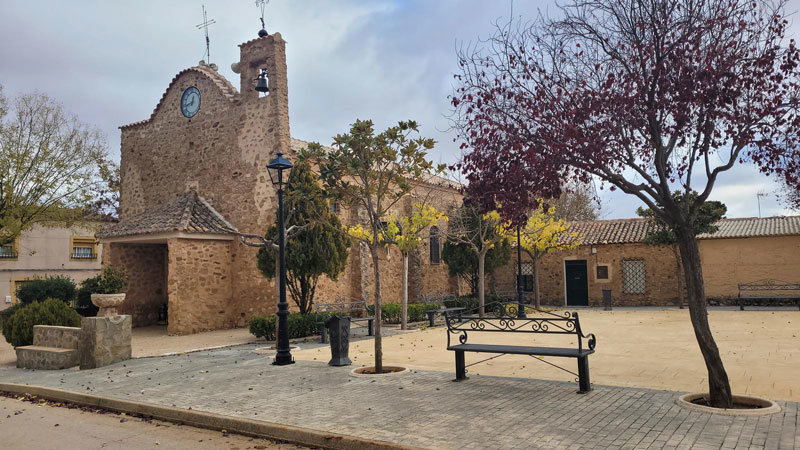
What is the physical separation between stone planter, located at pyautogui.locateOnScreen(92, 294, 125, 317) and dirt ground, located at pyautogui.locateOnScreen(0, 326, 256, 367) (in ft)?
4.59

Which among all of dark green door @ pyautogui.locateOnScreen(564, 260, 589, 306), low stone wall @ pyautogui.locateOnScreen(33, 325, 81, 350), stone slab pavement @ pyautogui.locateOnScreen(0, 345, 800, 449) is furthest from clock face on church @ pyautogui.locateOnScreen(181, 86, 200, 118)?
dark green door @ pyautogui.locateOnScreen(564, 260, 589, 306)

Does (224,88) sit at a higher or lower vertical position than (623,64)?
higher

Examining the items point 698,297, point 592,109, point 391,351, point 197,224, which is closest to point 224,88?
point 197,224

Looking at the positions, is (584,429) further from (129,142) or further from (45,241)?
(45,241)

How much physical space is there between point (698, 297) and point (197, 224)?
14.1 meters

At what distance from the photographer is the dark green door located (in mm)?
25078

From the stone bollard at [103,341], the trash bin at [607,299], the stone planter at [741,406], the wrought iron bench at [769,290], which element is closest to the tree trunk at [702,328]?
the stone planter at [741,406]

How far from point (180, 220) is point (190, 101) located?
5.23 metres

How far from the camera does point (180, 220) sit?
1617 cm

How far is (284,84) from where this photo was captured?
17109 millimetres

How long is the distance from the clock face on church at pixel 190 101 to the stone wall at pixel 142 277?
4.80 meters

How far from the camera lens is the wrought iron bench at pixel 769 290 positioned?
20598 millimetres

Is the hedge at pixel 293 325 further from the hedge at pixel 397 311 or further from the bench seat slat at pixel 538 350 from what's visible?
the bench seat slat at pixel 538 350

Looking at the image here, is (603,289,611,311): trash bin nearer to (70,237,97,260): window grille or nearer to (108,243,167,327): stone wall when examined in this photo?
(108,243,167,327): stone wall
